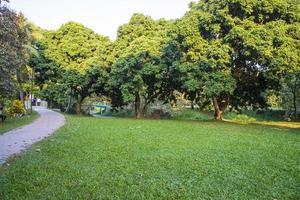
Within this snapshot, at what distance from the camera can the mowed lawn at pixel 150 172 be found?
591 cm

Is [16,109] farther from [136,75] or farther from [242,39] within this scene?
[242,39]

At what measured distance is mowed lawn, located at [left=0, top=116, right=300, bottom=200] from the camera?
591cm

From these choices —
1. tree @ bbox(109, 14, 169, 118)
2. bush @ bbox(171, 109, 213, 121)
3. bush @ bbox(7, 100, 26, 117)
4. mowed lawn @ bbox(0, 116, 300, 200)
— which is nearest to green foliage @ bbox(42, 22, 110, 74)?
tree @ bbox(109, 14, 169, 118)

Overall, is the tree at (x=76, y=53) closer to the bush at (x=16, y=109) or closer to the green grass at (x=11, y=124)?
the bush at (x=16, y=109)

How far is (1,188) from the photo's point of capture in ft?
19.6

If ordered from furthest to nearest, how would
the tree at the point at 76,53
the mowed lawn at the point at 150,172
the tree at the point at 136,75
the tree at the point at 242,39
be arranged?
the tree at the point at 76,53 < the tree at the point at 136,75 < the tree at the point at 242,39 < the mowed lawn at the point at 150,172

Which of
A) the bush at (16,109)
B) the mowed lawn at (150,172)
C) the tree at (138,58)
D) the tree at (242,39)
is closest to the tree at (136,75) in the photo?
the tree at (138,58)

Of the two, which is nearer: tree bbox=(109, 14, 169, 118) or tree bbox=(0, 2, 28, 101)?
tree bbox=(0, 2, 28, 101)

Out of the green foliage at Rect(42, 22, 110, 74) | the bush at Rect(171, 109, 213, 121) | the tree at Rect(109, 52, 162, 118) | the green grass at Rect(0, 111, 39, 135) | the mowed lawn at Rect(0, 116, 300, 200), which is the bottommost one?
the mowed lawn at Rect(0, 116, 300, 200)

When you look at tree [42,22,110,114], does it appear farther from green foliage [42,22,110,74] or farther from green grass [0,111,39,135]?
green grass [0,111,39,135]

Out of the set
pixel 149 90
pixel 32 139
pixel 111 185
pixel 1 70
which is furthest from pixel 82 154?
pixel 149 90

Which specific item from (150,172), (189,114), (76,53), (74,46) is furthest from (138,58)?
(150,172)

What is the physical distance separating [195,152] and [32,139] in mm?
5933

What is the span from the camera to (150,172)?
7.43m
